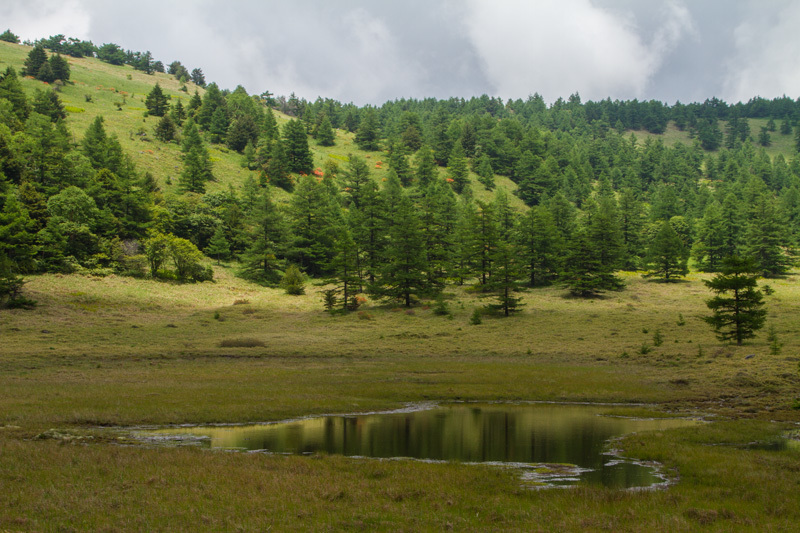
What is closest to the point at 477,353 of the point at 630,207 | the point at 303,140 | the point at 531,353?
the point at 531,353

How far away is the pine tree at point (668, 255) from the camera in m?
86.2

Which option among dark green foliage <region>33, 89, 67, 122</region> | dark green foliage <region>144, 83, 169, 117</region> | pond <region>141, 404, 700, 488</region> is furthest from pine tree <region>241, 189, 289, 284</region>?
dark green foliage <region>144, 83, 169, 117</region>

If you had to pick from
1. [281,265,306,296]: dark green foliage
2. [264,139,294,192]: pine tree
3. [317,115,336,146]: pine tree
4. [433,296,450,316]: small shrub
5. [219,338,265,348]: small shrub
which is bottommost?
[219,338,265,348]: small shrub

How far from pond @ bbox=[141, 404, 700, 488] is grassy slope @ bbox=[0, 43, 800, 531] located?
1441mm

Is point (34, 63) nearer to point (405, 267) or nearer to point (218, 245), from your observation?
point (218, 245)

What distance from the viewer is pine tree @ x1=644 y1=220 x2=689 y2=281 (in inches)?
3393

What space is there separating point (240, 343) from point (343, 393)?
20.8 metres

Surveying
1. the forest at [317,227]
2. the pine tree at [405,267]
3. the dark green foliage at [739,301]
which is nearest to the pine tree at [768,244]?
the forest at [317,227]

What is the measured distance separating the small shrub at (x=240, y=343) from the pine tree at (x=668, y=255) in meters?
71.3

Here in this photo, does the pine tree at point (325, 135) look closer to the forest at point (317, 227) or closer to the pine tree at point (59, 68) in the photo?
the forest at point (317, 227)

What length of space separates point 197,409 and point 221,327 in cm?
3301

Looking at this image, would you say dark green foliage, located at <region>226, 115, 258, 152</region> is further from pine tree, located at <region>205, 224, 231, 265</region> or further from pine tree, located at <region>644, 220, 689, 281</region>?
pine tree, located at <region>644, 220, 689, 281</region>

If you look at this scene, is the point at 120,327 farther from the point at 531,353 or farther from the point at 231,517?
the point at 231,517

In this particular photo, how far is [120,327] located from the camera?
50.1 m
